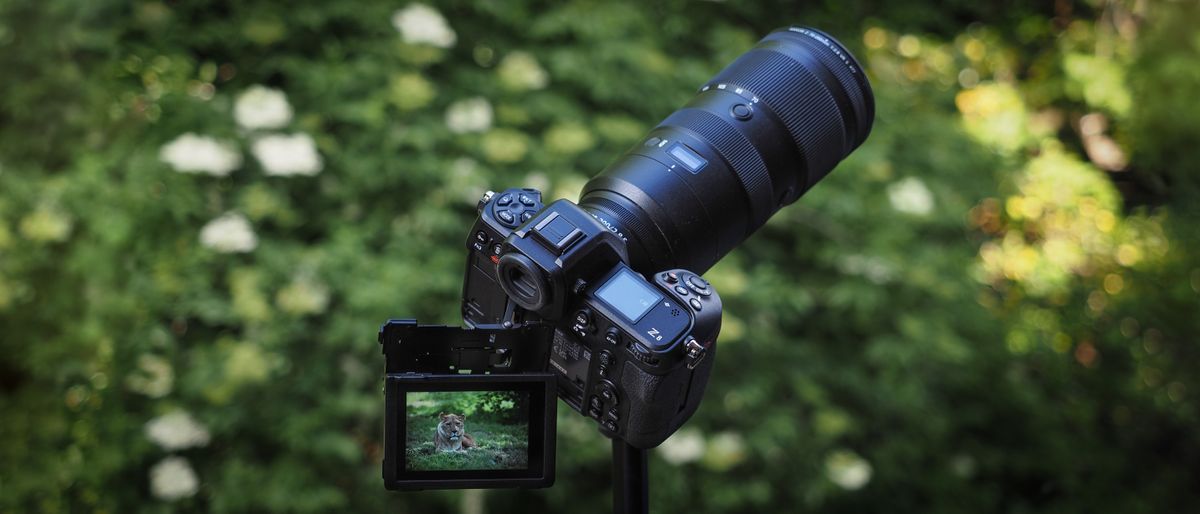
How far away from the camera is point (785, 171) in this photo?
1624mm

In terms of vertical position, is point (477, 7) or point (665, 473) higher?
point (477, 7)

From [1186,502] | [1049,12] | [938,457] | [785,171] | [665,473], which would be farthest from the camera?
[1049,12]

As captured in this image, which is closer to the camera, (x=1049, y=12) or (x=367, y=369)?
(x=367, y=369)

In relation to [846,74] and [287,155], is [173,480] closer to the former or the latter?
[287,155]

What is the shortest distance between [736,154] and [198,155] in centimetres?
142

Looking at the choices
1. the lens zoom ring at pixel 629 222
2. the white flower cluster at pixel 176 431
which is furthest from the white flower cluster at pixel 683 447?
the lens zoom ring at pixel 629 222

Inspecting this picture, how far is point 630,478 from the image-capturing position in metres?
1.40

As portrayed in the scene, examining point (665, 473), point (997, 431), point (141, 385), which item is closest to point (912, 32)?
point (997, 431)

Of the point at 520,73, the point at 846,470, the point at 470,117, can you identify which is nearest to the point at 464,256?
the point at 470,117

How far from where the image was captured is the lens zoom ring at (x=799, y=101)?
63.4 inches

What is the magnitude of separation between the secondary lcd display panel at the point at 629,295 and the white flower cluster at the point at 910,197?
1.84 meters

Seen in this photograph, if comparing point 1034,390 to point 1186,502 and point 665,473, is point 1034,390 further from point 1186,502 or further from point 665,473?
point 665,473

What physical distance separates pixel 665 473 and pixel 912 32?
1.78 meters

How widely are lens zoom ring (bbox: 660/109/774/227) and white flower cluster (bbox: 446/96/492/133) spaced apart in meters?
1.18
